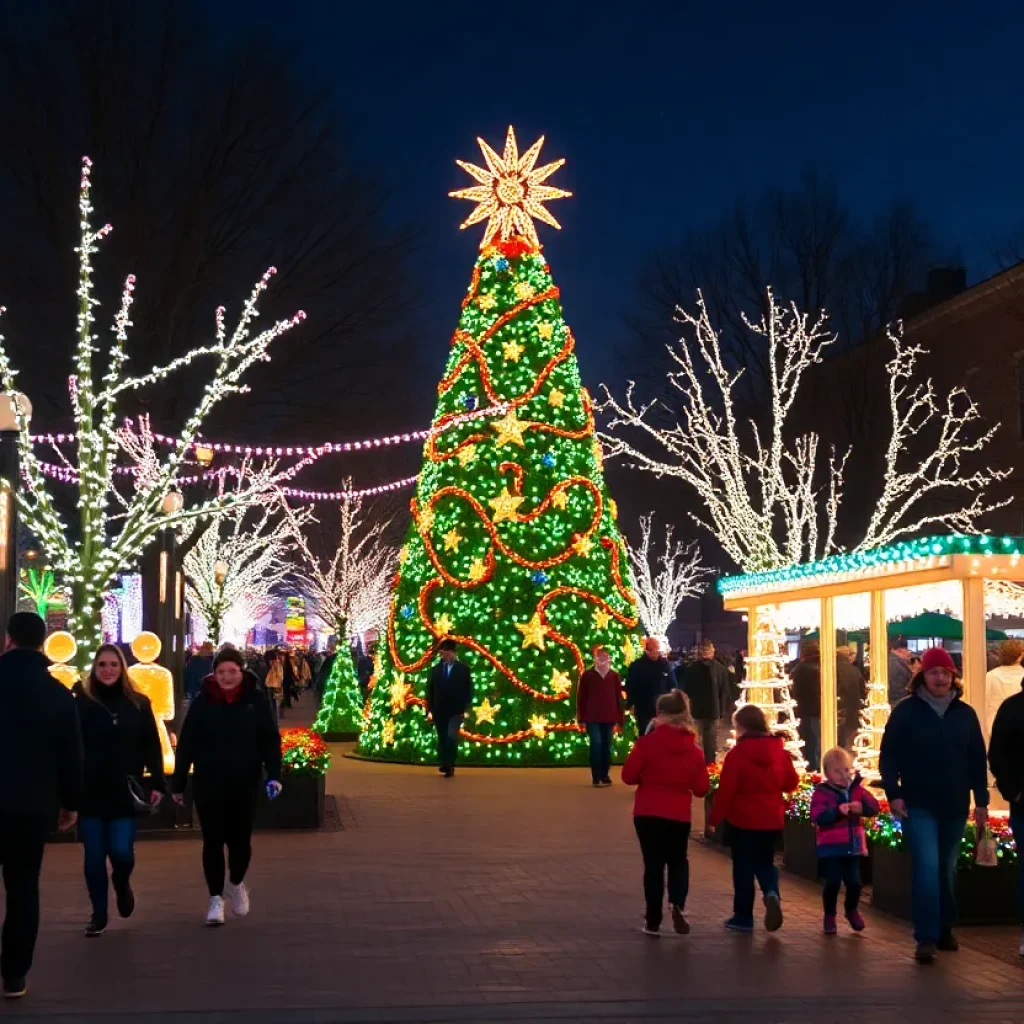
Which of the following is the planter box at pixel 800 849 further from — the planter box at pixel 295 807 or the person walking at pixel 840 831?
the planter box at pixel 295 807

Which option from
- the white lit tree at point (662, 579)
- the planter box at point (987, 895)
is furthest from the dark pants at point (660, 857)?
the white lit tree at point (662, 579)

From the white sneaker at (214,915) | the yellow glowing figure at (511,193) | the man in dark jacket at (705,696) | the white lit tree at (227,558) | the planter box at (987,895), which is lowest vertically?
the white sneaker at (214,915)

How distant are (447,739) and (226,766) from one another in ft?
39.0

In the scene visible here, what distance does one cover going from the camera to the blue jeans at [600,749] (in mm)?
21203

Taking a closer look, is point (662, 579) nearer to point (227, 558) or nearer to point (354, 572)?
point (354, 572)

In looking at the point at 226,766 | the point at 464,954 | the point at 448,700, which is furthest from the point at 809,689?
the point at 464,954

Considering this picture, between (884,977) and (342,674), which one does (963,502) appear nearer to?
(342,674)

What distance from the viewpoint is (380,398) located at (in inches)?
1199

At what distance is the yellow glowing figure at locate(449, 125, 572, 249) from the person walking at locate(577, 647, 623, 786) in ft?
21.8

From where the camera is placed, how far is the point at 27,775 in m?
8.26

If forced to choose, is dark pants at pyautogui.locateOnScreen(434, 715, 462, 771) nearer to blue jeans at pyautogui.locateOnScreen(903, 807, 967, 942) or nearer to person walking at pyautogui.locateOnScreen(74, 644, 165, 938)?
person walking at pyautogui.locateOnScreen(74, 644, 165, 938)

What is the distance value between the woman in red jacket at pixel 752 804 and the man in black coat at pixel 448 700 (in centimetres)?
1189

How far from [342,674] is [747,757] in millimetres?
22278

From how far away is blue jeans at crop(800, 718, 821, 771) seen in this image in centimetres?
1858
